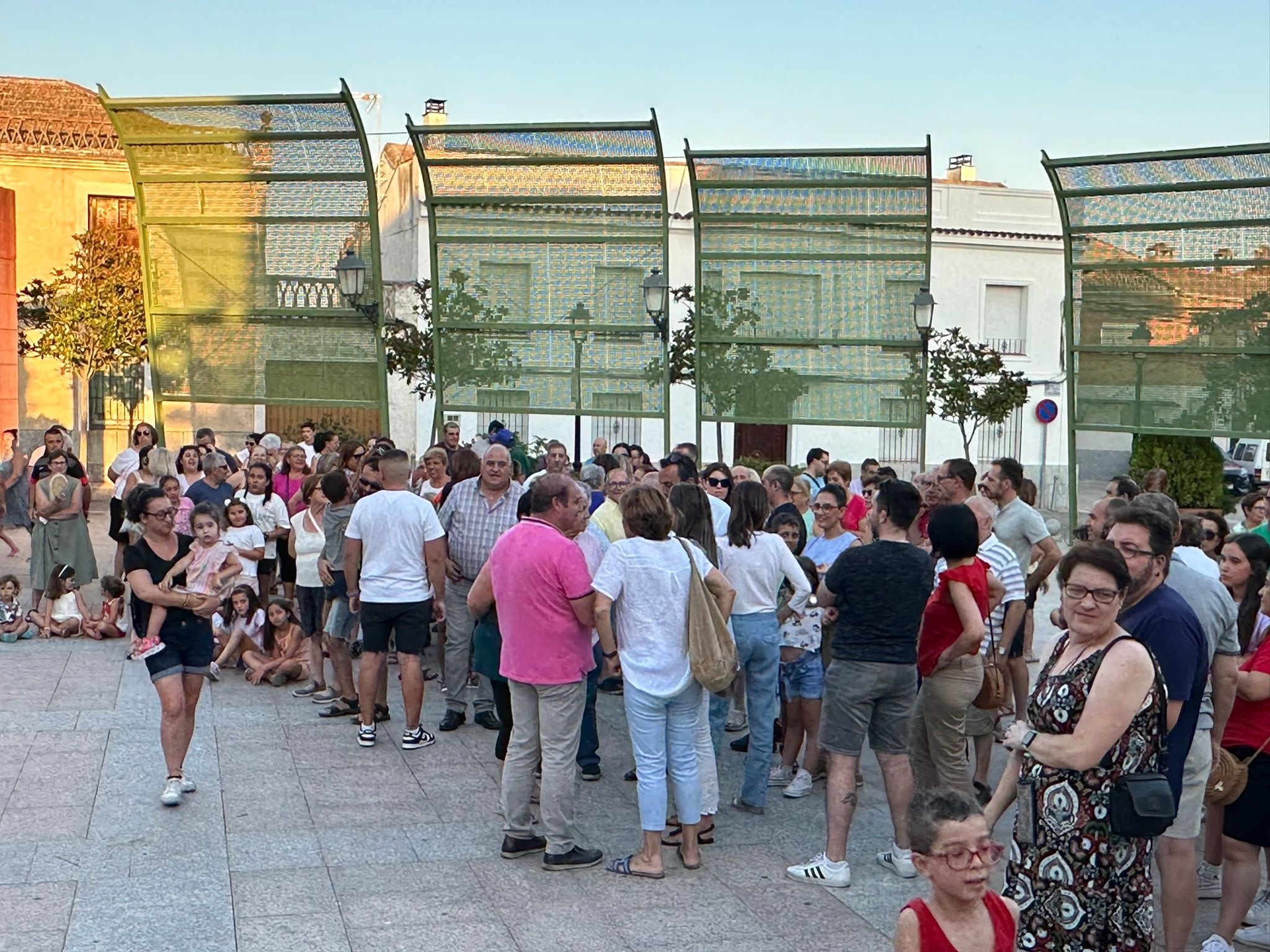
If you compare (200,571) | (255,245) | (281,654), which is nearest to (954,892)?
(200,571)

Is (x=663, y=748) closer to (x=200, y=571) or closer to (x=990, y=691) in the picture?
(x=990, y=691)

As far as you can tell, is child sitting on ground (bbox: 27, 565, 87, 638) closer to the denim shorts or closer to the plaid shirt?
the plaid shirt

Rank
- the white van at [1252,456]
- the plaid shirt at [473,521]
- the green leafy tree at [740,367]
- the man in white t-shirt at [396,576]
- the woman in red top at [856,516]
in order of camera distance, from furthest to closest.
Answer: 1. the white van at [1252,456]
2. the green leafy tree at [740,367]
3. the woman in red top at [856,516]
4. the plaid shirt at [473,521]
5. the man in white t-shirt at [396,576]

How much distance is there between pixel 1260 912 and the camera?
19.0ft

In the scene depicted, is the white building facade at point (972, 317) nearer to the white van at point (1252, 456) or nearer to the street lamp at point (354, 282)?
the white van at point (1252, 456)

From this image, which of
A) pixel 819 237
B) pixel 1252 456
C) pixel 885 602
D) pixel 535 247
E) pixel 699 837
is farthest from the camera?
pixel 1252 456

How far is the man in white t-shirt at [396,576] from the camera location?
8219 mm

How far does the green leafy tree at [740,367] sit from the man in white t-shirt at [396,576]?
14.0ft

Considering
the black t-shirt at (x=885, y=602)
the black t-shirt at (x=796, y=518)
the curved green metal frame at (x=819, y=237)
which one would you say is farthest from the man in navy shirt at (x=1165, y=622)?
the curved green metal frame at (x=819, y=237)

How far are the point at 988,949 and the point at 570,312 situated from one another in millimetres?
9255

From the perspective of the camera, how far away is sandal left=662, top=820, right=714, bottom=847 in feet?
21.6

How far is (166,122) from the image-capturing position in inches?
493

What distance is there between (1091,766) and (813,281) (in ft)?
27.2

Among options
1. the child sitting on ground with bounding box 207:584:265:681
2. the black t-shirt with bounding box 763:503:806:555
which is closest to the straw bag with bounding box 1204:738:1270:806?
the black t-shirt with bounding box 763:503:806:555
